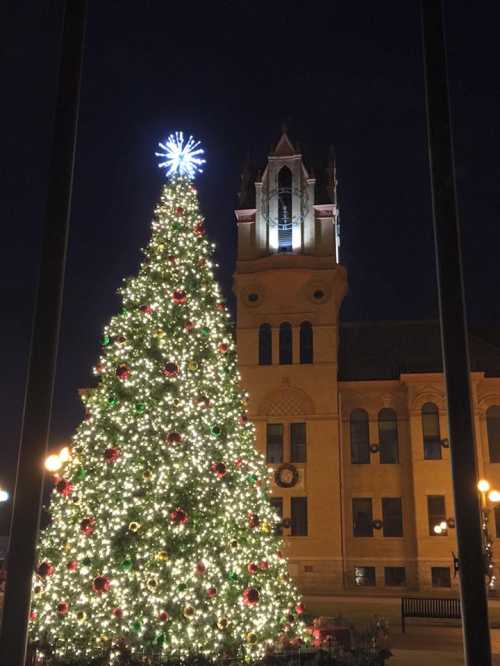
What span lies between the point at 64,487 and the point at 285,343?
26756 mm

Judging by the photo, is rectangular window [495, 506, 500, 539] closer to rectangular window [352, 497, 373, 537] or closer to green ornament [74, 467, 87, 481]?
rectangular window [352, 497, 373, 537]

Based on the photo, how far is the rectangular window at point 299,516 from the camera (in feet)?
112

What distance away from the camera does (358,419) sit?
36688 millimetres

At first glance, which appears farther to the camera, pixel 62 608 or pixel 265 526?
pixel 265 526

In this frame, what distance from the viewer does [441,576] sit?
32.8 m

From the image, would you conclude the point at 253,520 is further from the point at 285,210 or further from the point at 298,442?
the point at 285,210

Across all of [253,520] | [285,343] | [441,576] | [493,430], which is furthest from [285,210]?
[253,520]

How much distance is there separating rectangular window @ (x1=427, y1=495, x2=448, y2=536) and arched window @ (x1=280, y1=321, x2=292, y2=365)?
10557mm

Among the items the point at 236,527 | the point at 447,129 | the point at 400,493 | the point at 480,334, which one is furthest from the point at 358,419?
the point at 447,129

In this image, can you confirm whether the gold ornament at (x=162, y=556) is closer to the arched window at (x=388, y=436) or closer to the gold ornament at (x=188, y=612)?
the gold ornament at (x=188, y=612)

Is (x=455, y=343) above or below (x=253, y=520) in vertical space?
above

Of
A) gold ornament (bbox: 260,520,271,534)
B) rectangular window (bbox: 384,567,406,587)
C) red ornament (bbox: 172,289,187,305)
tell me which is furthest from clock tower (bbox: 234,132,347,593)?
red ornament (bbox: 172,289,187,305)

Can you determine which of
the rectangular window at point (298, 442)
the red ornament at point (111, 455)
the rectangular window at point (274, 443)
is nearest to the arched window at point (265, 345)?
the rectangular window at point (274, 443)

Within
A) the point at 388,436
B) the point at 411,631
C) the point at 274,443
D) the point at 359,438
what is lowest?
the point at 411,631
